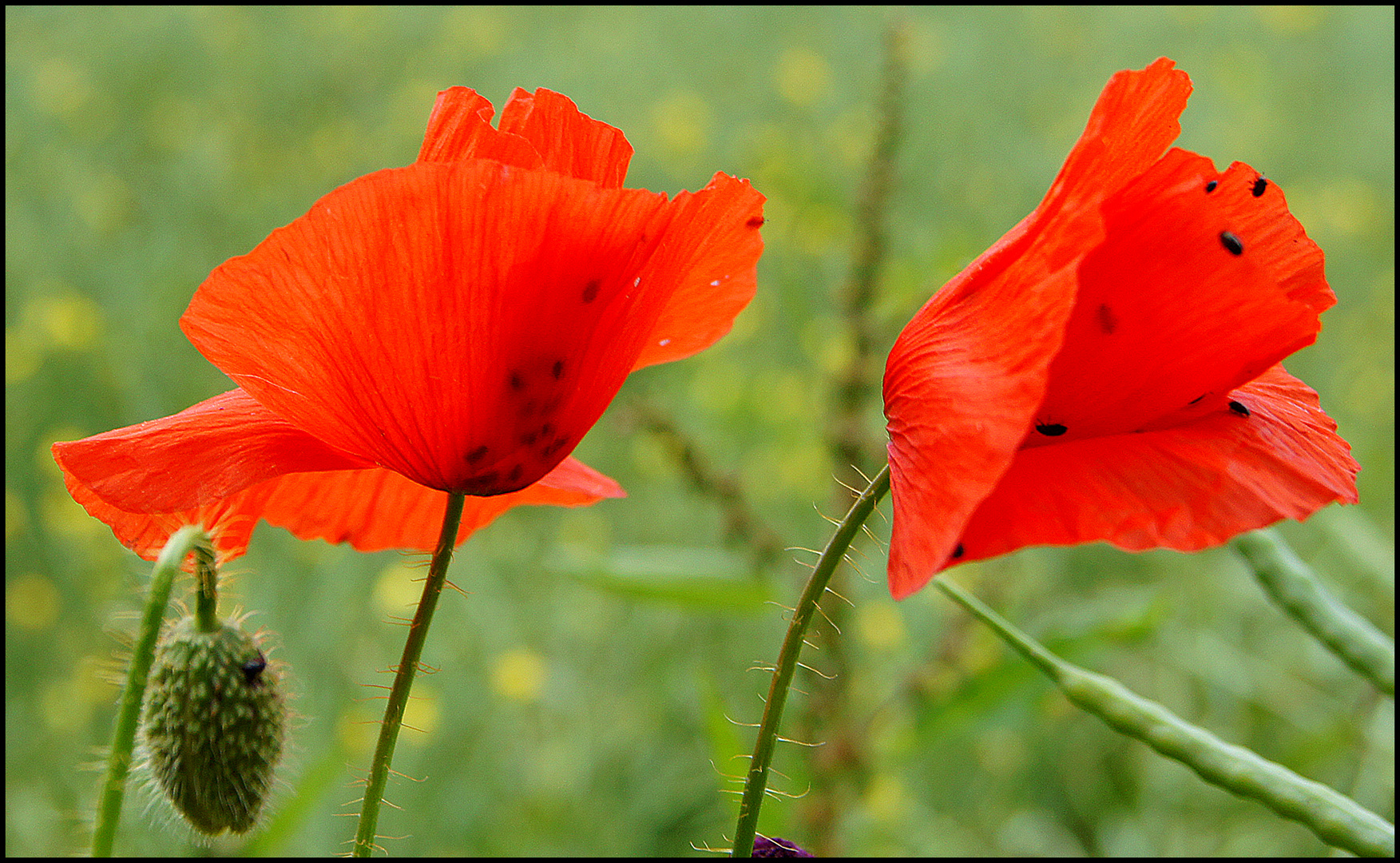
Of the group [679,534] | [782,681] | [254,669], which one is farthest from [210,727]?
[679,534]

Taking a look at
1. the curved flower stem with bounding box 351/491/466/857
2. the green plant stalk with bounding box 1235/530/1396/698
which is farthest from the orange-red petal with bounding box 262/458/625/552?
the green plant stalk with bounding box 1235/530/1396/698

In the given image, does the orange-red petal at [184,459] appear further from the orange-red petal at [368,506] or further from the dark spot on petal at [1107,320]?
the dark spot on petal at [1107,320]

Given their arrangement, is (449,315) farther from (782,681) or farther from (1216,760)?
(1216,760)

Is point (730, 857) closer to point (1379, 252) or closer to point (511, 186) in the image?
point (511, 186)

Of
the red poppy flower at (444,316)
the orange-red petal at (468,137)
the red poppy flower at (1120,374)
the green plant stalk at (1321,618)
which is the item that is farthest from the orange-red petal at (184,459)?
the green plant stalk at (1321,618)

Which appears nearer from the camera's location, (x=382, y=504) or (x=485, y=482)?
(x=485, y=482)
